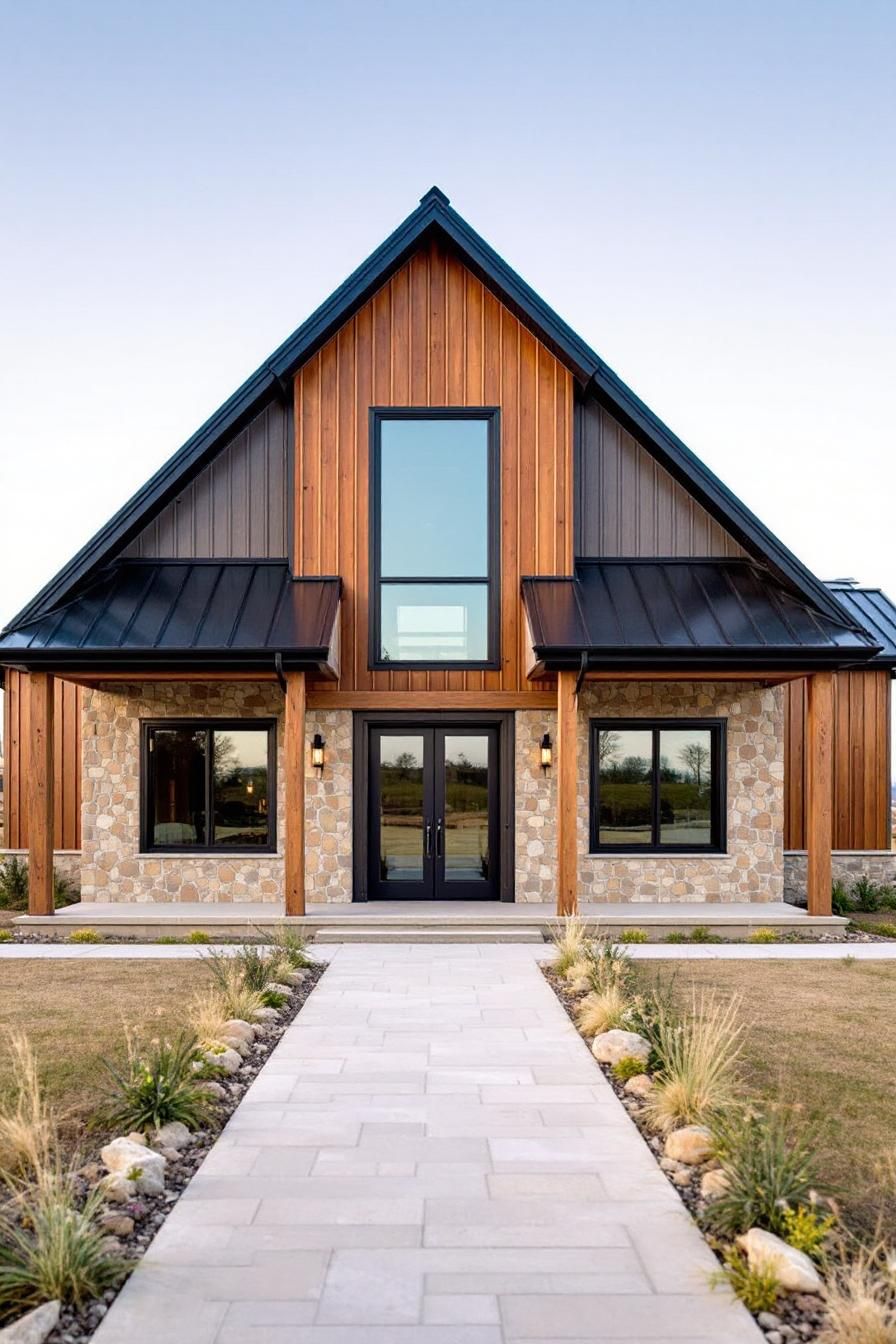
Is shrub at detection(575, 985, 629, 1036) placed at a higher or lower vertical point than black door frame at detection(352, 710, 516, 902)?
lower

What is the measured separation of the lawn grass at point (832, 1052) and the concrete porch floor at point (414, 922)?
5.36 ft

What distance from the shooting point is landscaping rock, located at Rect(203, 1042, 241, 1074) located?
6.19 meters

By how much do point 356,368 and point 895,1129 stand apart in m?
11.1

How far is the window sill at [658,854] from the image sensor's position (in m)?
13.2

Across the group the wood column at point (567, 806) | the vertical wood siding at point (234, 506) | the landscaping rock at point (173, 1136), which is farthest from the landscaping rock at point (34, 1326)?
the vertical wood siding at point (234, 506)

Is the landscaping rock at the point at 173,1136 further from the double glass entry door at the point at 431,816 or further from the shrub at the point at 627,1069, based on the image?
the double glass entry door at the point at 431,816

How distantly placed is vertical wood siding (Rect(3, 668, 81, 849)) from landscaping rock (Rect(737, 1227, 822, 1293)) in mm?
12649

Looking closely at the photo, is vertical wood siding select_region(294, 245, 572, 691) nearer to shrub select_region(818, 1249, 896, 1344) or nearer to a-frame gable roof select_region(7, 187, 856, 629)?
a-frame gable roof select_region(7, 187, 856, 629)

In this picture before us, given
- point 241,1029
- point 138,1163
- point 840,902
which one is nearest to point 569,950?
point 241,1029

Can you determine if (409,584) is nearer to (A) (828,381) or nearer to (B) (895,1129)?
(B) (895,1129)

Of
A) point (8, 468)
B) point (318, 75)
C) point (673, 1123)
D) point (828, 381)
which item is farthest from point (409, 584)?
point (8, 468)

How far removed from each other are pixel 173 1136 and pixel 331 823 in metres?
7.91

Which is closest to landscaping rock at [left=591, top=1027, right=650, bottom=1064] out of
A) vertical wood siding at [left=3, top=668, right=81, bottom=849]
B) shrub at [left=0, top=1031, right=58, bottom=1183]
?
shrub at [left=0, top=1031, right=58, bottom=1183]

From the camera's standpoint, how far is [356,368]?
1340 centimetres
